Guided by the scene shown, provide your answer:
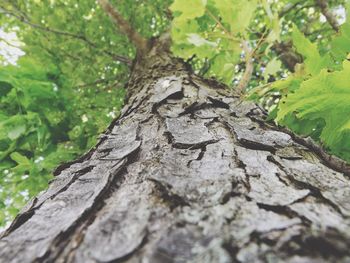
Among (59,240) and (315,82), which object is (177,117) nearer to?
(315,82)

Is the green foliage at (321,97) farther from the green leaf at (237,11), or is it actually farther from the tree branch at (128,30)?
the tree branch at (128,30)

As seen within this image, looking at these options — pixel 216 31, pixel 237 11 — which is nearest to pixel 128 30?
pixel 216 31

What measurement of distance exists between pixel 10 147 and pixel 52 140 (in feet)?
2.06

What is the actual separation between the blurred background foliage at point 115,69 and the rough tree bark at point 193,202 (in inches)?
6.0

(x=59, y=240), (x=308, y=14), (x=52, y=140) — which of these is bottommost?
(x=52, y=140)

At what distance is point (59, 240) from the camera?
1.87 ft

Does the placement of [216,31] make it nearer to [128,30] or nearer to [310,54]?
[310,54]

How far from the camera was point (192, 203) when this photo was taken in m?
0.62

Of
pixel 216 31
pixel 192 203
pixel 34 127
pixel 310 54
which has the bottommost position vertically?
pixel 34 127

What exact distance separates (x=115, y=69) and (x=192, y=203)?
16.5ft

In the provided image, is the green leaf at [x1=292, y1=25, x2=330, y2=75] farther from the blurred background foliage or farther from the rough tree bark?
the rough tree bark

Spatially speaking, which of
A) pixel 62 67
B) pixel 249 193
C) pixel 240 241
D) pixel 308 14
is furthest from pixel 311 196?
pixel 308 14

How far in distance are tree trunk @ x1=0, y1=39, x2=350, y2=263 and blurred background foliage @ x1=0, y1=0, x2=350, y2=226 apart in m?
0.16

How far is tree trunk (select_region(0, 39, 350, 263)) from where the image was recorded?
0.49 metres
